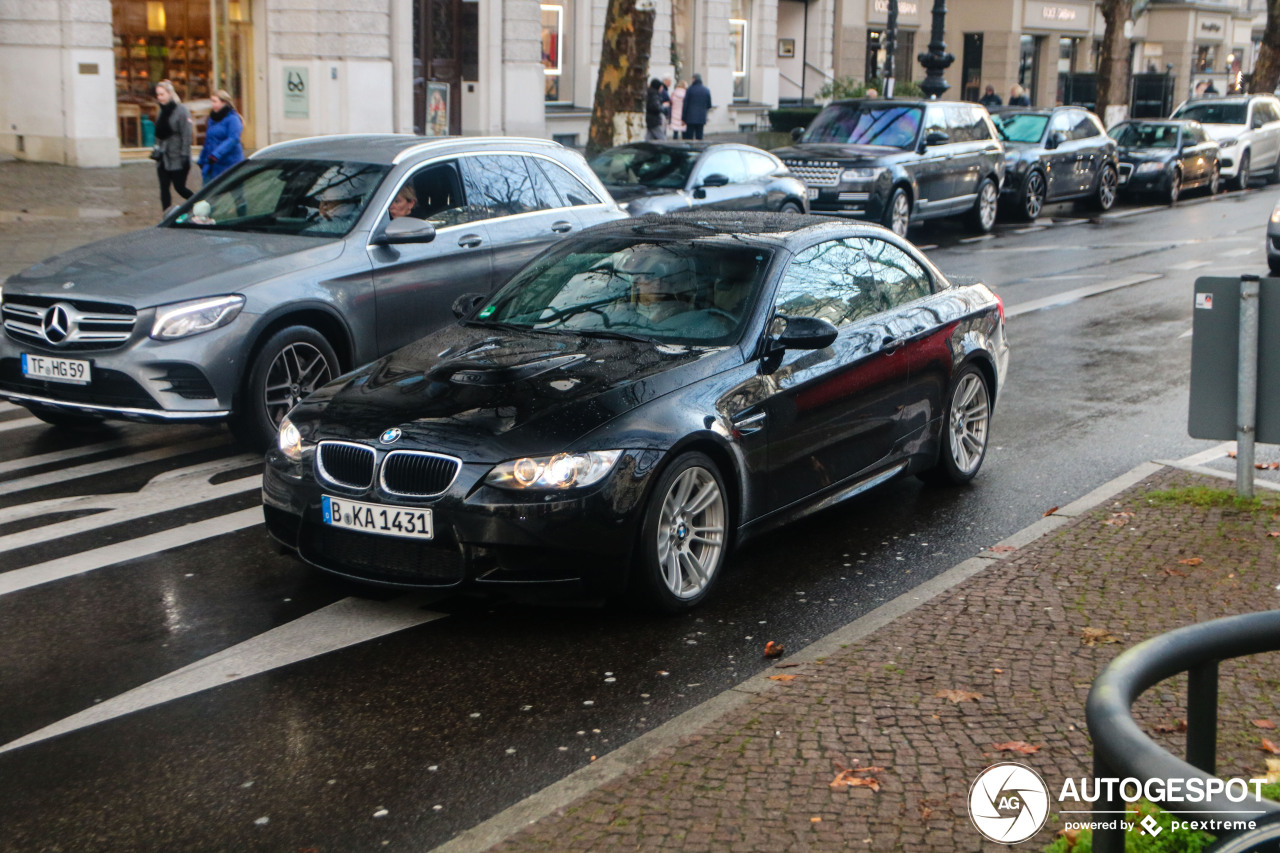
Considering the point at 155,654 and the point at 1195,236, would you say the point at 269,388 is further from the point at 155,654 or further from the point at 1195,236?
the point at 1195,236

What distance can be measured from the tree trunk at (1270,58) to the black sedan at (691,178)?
102ft

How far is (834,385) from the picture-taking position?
22.2ft

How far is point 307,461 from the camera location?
591 centimetres

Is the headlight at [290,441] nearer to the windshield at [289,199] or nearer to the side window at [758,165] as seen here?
the windshield at [289,199]

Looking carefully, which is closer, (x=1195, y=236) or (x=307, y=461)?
(x=307, y=461)

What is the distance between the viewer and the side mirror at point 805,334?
6.39 metres

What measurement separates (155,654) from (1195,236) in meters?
19.9

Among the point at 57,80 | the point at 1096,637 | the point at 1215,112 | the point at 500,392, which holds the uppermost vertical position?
the point at 57,80

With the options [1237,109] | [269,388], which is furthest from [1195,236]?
[269,388]

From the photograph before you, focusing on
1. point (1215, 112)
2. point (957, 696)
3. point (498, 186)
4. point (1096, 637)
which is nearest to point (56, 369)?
point (498, 186)

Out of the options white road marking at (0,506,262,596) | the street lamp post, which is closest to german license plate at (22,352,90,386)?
white road marking at (0,506,262,596)

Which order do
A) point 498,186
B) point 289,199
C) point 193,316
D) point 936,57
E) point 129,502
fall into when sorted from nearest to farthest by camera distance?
point 129,502 < point 193,316 < point 289,199 < point 498,186 < point 936,57

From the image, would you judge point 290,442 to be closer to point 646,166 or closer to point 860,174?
point 646,166

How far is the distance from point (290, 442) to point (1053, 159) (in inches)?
831
